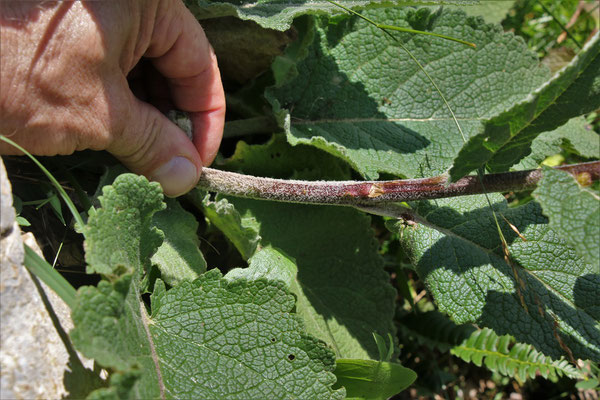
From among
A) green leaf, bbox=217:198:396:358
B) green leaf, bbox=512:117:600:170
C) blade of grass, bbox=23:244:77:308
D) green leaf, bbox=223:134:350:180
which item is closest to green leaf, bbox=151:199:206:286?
green leaf, bbox=217:198:396:358

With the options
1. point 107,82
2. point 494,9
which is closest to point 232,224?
point 107,82

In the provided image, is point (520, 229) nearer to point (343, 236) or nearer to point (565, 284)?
point (565, 284)

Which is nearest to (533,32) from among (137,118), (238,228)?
(238,228)

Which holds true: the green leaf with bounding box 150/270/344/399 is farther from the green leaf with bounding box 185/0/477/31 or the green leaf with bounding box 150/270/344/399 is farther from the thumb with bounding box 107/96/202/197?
the green leaf with bounding box 185/0/477/31

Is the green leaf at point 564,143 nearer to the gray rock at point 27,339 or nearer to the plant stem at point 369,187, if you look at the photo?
the plant stem at point 369,187

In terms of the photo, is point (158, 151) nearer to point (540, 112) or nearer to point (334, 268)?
point (334, 268)

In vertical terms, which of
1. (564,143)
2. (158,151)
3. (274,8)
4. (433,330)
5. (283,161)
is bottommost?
(433,330)
